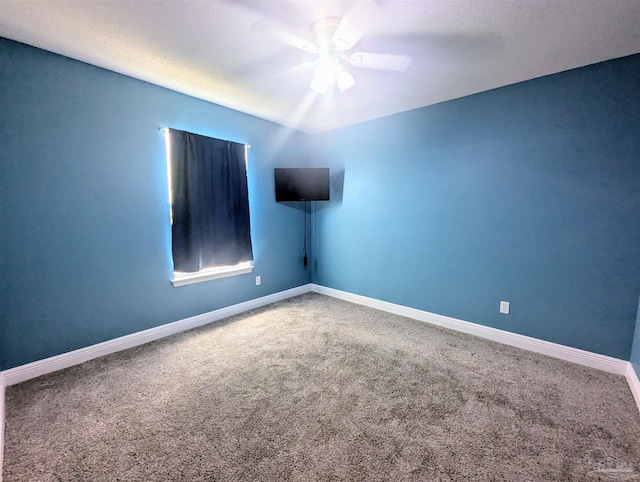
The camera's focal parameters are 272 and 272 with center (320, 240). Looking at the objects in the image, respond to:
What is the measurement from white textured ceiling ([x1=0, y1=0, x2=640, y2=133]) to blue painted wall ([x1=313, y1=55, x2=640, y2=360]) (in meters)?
0.31

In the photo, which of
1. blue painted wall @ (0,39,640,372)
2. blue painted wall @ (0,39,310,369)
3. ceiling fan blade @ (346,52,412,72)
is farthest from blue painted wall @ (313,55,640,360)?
blue painted wall @ (0,39,310,369)

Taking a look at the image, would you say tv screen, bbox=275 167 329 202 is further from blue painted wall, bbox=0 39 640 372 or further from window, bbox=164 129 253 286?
blue painted wall, bbox=0 39 640 372

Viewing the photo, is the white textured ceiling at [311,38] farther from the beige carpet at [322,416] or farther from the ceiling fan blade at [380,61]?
the beige carpet at [322,416]

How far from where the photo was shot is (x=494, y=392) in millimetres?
1952

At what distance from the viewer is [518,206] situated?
2.58 m

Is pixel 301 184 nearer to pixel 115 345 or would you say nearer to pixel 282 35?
pixel 282 35

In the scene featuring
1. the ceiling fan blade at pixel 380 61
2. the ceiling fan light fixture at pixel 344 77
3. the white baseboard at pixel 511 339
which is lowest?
the white baseboard at pixel 511 339

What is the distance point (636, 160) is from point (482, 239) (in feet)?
3.95

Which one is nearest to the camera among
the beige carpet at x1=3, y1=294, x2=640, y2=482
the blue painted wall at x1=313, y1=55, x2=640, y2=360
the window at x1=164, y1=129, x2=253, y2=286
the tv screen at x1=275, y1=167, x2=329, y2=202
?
the beige carpet at x1=3, y1=294, x2=640, y2=482

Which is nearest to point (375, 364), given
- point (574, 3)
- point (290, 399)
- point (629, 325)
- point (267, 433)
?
point (290, 399)

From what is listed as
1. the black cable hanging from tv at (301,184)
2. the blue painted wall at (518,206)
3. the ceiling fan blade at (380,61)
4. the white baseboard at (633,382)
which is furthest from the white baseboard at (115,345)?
the white baseboard at (633,382)

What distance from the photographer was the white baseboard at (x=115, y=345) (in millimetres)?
2072

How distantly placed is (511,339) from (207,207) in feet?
→ 11.3

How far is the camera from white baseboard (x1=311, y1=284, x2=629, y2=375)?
224 cm
